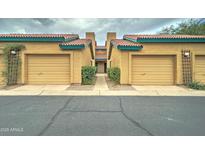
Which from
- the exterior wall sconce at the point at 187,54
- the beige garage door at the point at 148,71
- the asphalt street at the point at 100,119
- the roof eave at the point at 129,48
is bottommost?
the asphalt street at the point at 100,119

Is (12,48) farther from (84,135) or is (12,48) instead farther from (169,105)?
(169,105)

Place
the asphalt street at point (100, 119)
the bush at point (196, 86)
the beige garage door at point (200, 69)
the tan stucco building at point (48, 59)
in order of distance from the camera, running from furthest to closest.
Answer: the beige garage door at point (200, 69) → the tan stucco building at point (48, 59) → the bush at point (196, 86) → the asphalt street at point (100, 119)

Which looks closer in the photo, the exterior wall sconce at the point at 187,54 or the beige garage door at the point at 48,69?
the exterior wall sconce at the point at 187,54

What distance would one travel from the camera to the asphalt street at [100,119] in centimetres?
357

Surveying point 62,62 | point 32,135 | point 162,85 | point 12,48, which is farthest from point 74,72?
point 32,135

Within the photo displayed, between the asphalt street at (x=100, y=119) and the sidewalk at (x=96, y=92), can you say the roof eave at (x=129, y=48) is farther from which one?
the asphalt street at (x=100, y=119)

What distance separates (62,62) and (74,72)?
127cm

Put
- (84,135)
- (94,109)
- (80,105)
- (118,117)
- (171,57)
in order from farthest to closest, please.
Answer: (171,57)
(80,105)
(94,109)
(118,117)
(84,135)

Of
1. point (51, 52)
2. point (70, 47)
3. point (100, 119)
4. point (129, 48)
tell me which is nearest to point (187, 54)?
point (129, 48)

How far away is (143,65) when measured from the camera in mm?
10867

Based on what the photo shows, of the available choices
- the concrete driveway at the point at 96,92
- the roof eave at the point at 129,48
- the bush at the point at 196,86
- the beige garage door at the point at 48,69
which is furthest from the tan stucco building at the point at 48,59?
the bush at the point at 196,86

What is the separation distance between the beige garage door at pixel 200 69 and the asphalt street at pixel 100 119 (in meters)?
5.77

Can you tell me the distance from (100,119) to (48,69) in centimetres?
796

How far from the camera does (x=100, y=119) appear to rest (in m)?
4.32
